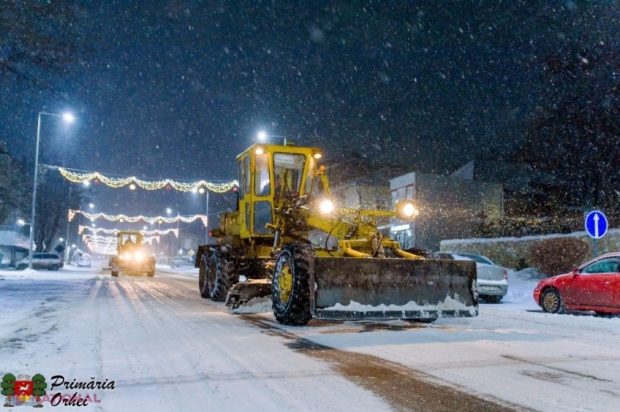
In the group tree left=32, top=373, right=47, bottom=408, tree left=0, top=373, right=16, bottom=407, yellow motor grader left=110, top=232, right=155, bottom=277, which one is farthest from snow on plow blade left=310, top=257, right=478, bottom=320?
yellow motor grader left=110, top=232, right=155, bottom=277

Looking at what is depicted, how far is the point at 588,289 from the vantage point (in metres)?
12.2

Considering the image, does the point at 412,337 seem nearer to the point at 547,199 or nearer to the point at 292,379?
the point at 292,379

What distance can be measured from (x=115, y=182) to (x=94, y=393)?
31.0 metres

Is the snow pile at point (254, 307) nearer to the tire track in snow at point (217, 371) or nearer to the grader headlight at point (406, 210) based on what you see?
the tire track in snow at point (217, 371)

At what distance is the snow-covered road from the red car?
1.36m

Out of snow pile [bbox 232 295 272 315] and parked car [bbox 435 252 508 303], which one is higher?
parked car [bbox 435 252 508 303]

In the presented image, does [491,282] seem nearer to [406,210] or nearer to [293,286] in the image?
[406,210]

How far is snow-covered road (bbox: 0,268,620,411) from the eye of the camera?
15.7 ft

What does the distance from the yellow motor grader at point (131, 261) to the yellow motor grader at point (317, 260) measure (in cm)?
1956

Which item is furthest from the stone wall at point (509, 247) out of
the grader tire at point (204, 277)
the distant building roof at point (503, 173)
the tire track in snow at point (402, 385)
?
the distant building roof at point (503, 173)

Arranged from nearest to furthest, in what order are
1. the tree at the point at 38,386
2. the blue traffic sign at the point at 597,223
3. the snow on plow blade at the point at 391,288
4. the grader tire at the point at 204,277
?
the tree at the point at 38,386, the snow on plow blade at the point at 391,288, the blue traffic sign at the point at 597,223, the grader tire at the point at 204,277

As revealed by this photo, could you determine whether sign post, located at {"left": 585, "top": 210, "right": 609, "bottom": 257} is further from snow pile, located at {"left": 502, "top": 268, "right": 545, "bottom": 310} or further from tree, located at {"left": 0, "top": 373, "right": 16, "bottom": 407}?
tree, located at {"left": 0, "top": 373, "right": 16, "bottom": 407}

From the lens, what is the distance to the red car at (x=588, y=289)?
11648 millimetres

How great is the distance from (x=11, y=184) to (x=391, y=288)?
4838cm
